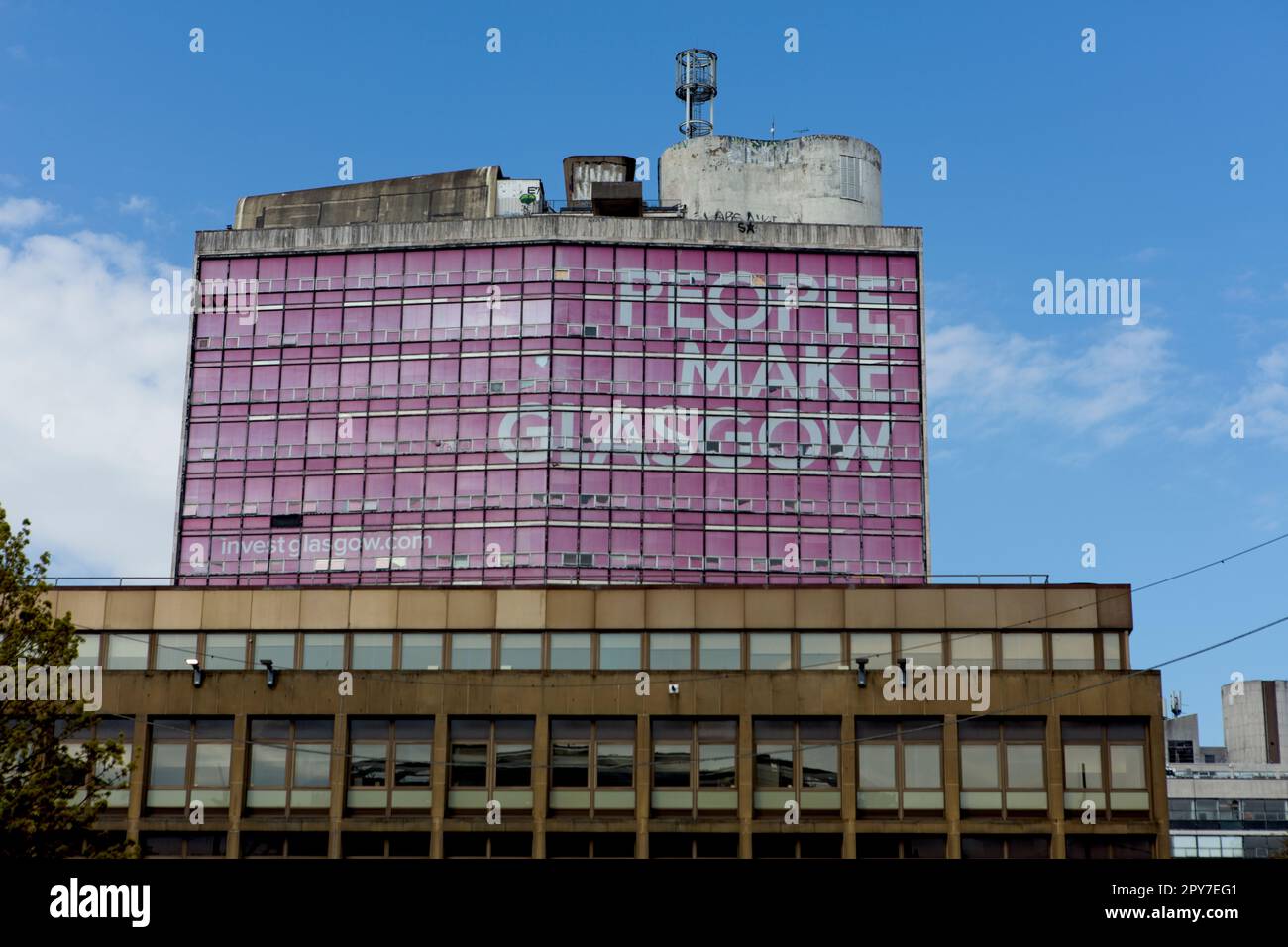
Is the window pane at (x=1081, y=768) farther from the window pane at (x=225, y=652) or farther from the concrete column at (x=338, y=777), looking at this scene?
the window pane at (x=225, y=652)

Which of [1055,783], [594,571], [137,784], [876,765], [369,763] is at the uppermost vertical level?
[594,571]

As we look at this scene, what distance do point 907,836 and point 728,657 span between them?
7.61m

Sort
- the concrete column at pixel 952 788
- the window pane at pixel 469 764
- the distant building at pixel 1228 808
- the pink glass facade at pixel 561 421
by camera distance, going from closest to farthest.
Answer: the concrete column at pixel 952 788 → the window pane at pixel 469 764 → the pink glass facade at pixel 561 421 → the distant building at pixel 1228 808

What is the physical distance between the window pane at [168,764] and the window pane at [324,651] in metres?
4.58

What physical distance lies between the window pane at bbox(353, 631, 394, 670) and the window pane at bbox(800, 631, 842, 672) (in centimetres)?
1297

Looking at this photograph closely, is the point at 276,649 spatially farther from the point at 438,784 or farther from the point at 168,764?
the point at 438,784

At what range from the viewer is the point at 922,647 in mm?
48344

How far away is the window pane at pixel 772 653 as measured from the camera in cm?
4878

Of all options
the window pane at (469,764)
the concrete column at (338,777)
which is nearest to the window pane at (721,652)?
the window pane at (469,764)

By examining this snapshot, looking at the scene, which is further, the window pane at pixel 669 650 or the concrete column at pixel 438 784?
the window pane at pixel 669 650

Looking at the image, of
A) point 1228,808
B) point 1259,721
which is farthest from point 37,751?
point 1259,721

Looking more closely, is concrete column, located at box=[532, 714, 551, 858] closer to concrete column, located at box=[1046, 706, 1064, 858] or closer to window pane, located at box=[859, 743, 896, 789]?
window pane, located at box=[859, 743, 896, 789]

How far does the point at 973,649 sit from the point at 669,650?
9.41 meters

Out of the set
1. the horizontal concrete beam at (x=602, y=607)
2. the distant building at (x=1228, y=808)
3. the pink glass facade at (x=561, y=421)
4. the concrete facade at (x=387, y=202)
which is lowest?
the distant building at (x=1228, y=808)
